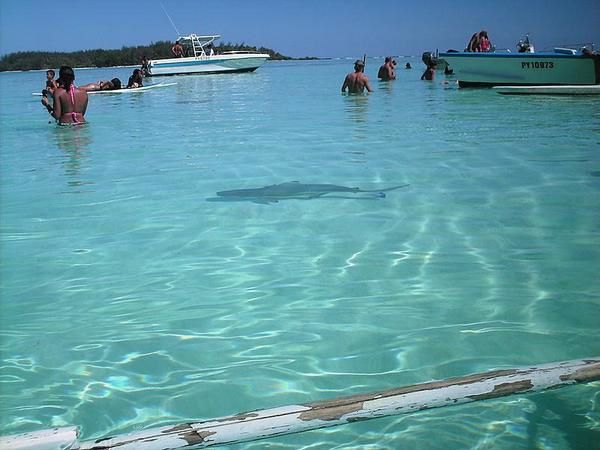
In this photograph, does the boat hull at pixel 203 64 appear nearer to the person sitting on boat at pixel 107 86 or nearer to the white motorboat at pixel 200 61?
the white motorboat at pixel 200 61

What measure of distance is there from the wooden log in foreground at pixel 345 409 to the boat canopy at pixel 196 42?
3758cm

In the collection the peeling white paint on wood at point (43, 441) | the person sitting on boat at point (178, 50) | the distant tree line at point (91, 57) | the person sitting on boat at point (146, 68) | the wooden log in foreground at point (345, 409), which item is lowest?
the wooden log in foreground at point (345, 409)

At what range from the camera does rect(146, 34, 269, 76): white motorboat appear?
35.9 m

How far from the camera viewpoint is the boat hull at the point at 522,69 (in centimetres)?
1450

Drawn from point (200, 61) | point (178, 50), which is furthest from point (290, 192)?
point (178, 50)

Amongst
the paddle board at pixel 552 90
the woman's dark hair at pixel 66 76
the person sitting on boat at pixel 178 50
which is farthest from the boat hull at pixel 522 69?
the person sitting on boat at pixel 178 50

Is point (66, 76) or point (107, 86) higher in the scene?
point (107, 86)

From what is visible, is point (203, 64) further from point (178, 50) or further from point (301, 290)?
point (301, 290)

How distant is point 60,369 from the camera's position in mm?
2785

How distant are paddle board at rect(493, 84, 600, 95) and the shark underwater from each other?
9957 mm

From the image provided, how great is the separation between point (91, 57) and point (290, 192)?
8974 centimetres

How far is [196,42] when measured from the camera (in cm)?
3744

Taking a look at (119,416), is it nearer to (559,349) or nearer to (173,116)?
(559,349)

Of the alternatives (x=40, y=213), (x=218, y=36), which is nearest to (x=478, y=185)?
(x=40, y=213)
